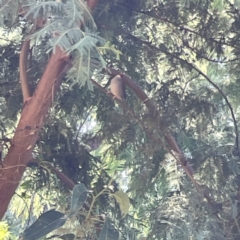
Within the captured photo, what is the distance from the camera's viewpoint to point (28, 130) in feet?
4.23

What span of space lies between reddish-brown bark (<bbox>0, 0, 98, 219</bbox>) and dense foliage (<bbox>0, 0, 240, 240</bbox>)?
0.15 meters

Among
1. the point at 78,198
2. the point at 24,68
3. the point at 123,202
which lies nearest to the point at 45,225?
the point at 78,198

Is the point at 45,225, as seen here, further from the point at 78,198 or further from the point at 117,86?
the point at 117,86

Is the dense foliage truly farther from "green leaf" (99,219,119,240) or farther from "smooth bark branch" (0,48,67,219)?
"green leaf" (99,219,119,240)

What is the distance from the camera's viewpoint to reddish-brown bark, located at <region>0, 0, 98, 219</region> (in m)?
1.29

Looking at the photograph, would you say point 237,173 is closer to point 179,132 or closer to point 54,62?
point 179,132

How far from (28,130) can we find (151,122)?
395mm

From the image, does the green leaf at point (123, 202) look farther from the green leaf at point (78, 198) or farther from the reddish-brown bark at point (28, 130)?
the reddish-brown bark at point (28, 130)

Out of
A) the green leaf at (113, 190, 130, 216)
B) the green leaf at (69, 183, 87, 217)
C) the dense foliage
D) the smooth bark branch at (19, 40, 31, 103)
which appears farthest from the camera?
the dense foliage

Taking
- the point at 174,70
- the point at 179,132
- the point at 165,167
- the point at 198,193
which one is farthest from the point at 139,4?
the point at 198,193

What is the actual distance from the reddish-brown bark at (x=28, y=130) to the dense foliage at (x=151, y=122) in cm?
15

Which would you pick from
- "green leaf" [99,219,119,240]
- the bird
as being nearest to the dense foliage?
the bird

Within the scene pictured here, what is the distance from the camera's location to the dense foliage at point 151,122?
1498 millimetres

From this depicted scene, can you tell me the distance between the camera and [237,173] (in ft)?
5.21
